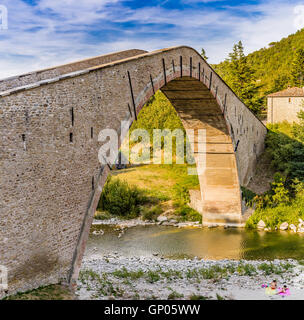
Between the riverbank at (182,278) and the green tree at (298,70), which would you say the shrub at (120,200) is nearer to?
the riverbank at (182,278)

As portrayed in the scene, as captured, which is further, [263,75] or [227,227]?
[263,75]

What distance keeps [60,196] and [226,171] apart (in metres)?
11.9

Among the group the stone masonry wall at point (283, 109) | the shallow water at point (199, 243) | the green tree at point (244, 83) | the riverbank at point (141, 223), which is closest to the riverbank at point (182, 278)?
the shallow water at point (199, 243)

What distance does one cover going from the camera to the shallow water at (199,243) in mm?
15578

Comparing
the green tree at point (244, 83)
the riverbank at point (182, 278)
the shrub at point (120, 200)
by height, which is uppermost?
the green tree at point (244, 83)

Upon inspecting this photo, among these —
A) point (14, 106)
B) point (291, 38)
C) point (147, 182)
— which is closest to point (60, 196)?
point (14, 106)

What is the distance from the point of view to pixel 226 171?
19359mm

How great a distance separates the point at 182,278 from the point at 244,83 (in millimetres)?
21385

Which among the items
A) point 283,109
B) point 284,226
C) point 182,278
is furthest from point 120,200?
point 283,109

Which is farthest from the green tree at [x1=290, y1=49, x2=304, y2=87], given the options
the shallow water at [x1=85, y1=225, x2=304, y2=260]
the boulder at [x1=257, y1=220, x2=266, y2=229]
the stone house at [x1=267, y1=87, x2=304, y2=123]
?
the shallow water at [x1=85, y1=225, x2=304, y2=260]

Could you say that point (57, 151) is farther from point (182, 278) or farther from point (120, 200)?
point (120, 200)

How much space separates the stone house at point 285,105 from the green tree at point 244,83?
1863 mm

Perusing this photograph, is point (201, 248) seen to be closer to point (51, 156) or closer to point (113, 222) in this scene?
point (113, 222)

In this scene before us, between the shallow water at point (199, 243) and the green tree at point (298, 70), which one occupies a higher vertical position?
the green tree at point (298, 70)
